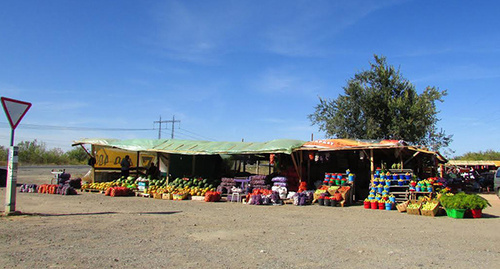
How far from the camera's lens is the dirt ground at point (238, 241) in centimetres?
551

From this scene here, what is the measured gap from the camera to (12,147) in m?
9.80

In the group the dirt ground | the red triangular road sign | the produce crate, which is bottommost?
the produce crate

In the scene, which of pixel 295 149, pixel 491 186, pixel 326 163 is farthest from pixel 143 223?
pixel 491 186

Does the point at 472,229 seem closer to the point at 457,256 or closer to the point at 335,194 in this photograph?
the point at 457,256

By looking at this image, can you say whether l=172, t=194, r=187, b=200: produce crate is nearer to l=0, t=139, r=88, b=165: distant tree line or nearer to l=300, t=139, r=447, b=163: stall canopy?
l=300, t=139, r=447, b=163: stall canopy

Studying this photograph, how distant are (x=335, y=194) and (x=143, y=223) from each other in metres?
8.50

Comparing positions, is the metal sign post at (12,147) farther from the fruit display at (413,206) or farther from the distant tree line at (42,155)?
the distant tree line at (42,155)

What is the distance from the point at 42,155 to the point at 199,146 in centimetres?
5783

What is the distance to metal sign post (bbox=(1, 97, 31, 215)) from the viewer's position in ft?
31.1

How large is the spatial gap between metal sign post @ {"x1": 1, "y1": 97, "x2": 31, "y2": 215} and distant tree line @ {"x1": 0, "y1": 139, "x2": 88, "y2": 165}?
59.9 m

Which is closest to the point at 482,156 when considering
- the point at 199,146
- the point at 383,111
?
the point at 383,111

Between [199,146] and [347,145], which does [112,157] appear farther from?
[347,145]

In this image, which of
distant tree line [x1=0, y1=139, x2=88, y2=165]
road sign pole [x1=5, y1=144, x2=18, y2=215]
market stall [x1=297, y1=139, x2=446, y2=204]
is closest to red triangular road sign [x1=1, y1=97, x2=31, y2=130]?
road sign pole [x1=5, y1=144, x2=18, y2=215]

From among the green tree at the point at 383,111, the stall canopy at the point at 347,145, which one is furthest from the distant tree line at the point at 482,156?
the stall canopy at the point at 347,145
